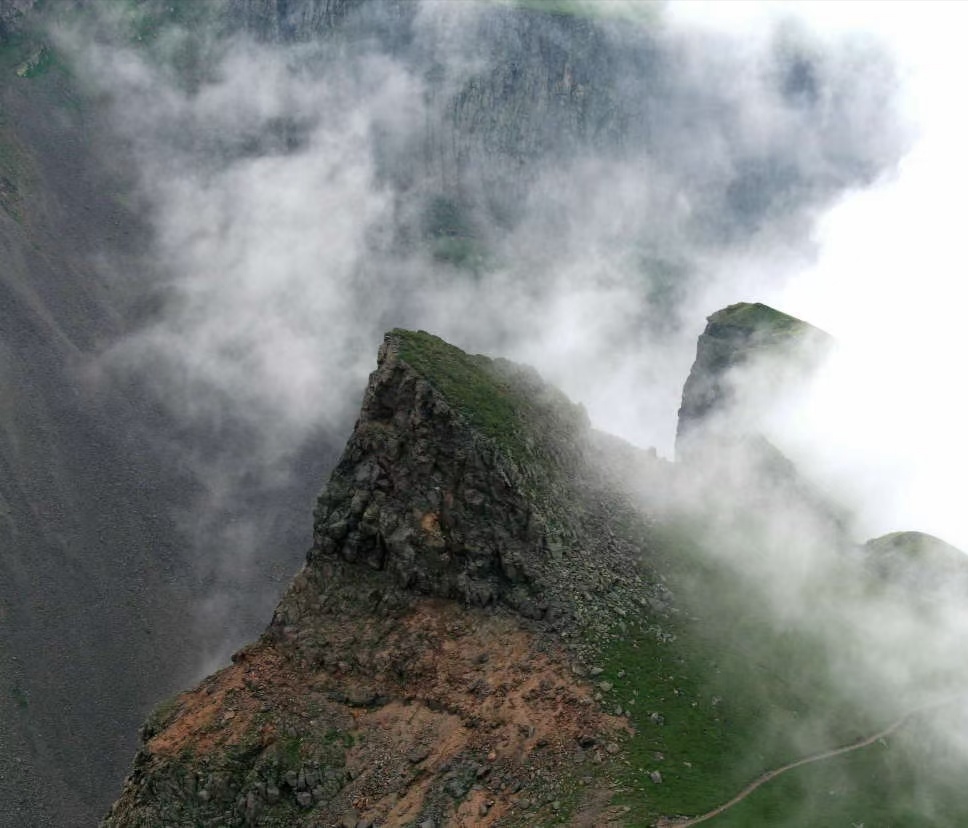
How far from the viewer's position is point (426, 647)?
8475 cm

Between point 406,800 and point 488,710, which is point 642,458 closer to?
point 488,710

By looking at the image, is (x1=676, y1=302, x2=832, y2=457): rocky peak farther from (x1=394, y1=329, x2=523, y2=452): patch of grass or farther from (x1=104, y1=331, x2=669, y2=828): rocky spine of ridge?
(x1=104, y1=331, x2=669, y2=828): rocky spine of ridge

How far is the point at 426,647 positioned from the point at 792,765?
32.8m

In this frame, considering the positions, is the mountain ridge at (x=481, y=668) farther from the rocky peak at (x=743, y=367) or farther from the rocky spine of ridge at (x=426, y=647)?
the rocky peak at (x=743, y=367)

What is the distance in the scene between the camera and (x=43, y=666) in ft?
552

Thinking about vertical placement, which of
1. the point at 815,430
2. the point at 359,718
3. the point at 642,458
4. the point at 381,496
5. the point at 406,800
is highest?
the point at 815,430

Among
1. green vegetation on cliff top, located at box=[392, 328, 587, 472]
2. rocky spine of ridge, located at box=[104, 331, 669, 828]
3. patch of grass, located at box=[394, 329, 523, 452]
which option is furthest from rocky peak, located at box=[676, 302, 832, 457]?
rocky spine of ridge, located at box=[104, 331, 669, 828]

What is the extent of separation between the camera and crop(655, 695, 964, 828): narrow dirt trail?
6862cm

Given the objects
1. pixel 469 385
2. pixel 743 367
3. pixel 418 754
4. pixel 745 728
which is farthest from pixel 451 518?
pixel 743 367

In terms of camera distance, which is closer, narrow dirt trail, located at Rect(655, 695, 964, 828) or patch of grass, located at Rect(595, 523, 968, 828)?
narrow dirt trail, located at Rect(655, 695, 964, 828)

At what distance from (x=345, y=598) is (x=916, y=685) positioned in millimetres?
56331

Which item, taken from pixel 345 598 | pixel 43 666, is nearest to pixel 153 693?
pixel 43 666

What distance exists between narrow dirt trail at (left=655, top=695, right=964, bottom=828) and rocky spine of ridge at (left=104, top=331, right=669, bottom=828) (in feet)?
18.2

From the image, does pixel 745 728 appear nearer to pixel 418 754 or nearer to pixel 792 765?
pixel 792 765
